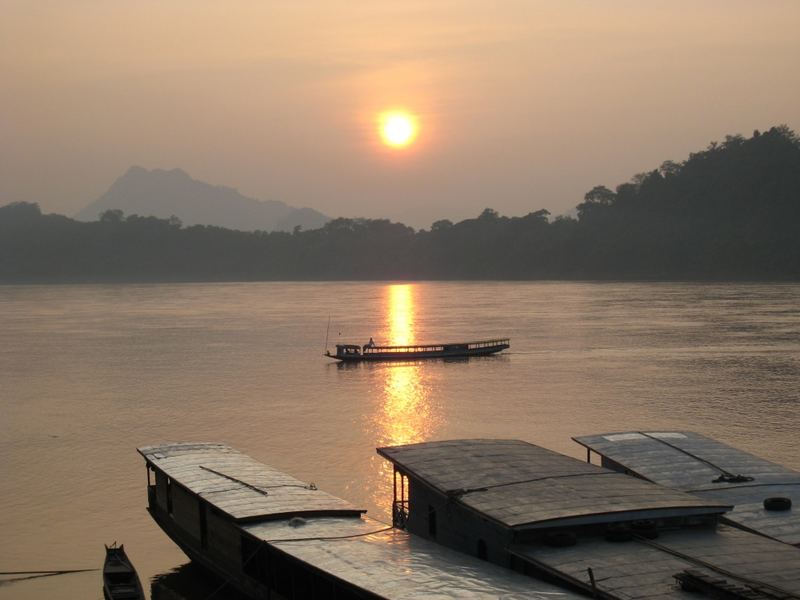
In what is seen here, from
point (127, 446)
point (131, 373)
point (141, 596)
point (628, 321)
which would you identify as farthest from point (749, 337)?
point (141, 596)

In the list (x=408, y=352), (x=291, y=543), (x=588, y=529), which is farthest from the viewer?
(x=408, y=352)

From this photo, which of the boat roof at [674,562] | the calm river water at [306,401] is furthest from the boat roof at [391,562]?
the calm river water at [306,401]

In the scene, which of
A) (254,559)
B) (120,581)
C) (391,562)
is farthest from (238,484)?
(391,562)

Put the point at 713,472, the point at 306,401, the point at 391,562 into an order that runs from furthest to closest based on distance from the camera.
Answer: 1. the point at 306,401
2. the point at 713,472
3. the point at 391,562

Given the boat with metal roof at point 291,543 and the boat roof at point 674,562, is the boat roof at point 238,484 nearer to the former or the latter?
the boat with metal roof at point 291,543

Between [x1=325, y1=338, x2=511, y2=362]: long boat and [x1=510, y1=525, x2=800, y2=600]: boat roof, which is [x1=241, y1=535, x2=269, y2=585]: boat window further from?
[x1=325, y1=338, x2=511, y2=362]: long boat

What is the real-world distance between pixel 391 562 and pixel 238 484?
8652 millimetres

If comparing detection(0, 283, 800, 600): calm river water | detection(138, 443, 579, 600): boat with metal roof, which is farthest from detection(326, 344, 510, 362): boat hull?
detection(138, 443, 579, 600): boat with metal roof

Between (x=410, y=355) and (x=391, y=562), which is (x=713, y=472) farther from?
(x=410, y=355)

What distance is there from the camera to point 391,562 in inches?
834

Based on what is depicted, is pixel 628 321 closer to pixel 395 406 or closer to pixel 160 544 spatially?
pixel 395 406

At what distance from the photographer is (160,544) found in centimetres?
3359

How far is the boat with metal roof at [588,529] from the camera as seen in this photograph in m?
19.0

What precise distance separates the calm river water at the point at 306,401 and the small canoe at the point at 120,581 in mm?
1681
